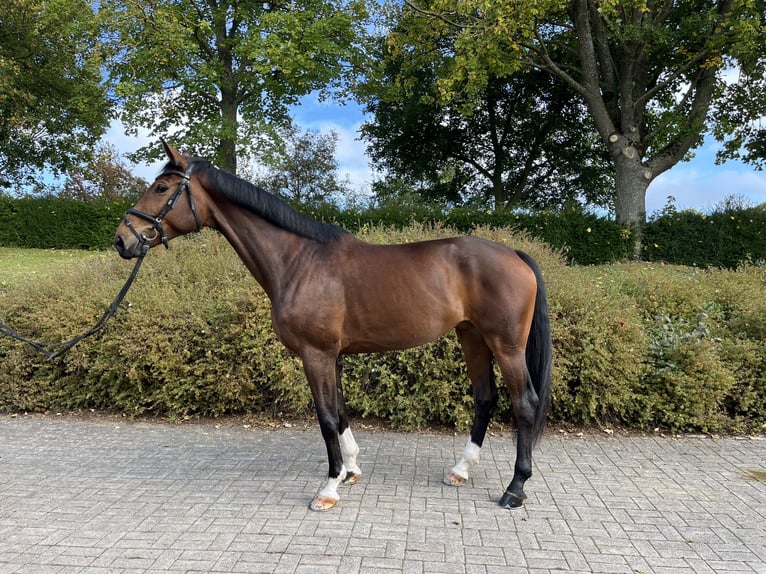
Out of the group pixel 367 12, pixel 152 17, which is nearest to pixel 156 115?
pixel 152 17

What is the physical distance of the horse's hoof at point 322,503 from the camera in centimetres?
326

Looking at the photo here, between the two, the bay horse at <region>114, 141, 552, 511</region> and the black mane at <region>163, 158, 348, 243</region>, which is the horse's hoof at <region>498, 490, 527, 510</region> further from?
the black mane at <region>163, 158, 348, 243</region>

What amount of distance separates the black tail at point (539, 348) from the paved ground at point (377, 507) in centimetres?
75

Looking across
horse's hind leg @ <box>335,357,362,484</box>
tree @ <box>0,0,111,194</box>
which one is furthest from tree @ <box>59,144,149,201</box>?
horse's hind leg @ <box>335,357,362,484</box>

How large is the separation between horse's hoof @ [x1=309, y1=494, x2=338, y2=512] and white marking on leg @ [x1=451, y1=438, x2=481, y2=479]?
1.00 meters

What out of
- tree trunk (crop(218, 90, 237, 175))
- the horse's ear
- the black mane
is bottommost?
the black mane

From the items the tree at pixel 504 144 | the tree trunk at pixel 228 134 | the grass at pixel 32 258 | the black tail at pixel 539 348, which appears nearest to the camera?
the black tail at pixel 539 348

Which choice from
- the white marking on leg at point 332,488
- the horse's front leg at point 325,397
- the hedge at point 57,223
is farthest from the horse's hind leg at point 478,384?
the hedge at point 57,223

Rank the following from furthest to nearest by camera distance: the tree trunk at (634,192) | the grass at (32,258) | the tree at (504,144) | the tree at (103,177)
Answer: the tree at (103,177)
the tree at (504,144)
the tree trunk at (634,192)
the grass at (32,258)

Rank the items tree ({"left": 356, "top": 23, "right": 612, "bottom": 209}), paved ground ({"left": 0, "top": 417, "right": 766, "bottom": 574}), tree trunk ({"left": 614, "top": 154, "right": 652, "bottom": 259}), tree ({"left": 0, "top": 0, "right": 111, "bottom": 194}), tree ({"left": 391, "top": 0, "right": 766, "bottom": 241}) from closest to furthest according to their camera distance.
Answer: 1. paved ground ({"left": 0, "top": 417, "right": 766, "bottom": 574})
2. tree ({"left": 391, "top": 0, "right": 766, "bottom": 241})
3. tree trunk ({"left": 614, "top": 154, "right": 652, "bottom": 259})
4. tree ({"left": 0, "top": 0, "right": 111, "bottom": 194})
5. tree ({"left": 356, "top": 23, "right": 612, "bottom": 209})

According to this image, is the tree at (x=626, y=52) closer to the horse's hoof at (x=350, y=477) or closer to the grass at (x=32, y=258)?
the grass at (x=32, y=258)

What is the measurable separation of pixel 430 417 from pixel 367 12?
18491 mm

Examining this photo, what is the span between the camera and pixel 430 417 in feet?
16.4

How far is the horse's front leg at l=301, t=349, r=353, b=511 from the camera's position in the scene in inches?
129
